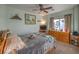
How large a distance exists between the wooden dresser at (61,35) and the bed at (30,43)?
66mm

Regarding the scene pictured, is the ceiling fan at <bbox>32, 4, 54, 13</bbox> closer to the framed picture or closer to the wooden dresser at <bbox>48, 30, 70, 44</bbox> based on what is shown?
the framed picture

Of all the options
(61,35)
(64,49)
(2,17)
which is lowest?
(64,49)

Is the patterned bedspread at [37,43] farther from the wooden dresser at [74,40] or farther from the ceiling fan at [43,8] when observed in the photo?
the ceiling fan at [43,8]

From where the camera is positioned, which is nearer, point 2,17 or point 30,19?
point 2,17

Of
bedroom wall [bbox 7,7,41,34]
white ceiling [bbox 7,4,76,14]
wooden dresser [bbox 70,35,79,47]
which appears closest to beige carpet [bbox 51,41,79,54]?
wooden dresser [bbox 70,35,79,47]

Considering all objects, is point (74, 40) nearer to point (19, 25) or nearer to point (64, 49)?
point (64, 49)

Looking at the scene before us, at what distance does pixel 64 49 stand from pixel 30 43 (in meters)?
0.56

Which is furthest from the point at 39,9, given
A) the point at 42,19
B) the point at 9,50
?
the point at 9,50

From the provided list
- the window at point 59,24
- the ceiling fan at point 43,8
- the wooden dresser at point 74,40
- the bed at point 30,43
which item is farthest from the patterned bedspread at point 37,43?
the ceiling fan at point 43,8

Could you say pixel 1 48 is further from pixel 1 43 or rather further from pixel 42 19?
pixel 42 19

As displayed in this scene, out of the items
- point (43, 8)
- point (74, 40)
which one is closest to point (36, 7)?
point (43, 8)

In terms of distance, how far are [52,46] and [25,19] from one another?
626 millimetres

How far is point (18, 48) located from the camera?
1.62 metres

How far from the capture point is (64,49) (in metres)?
1.70
